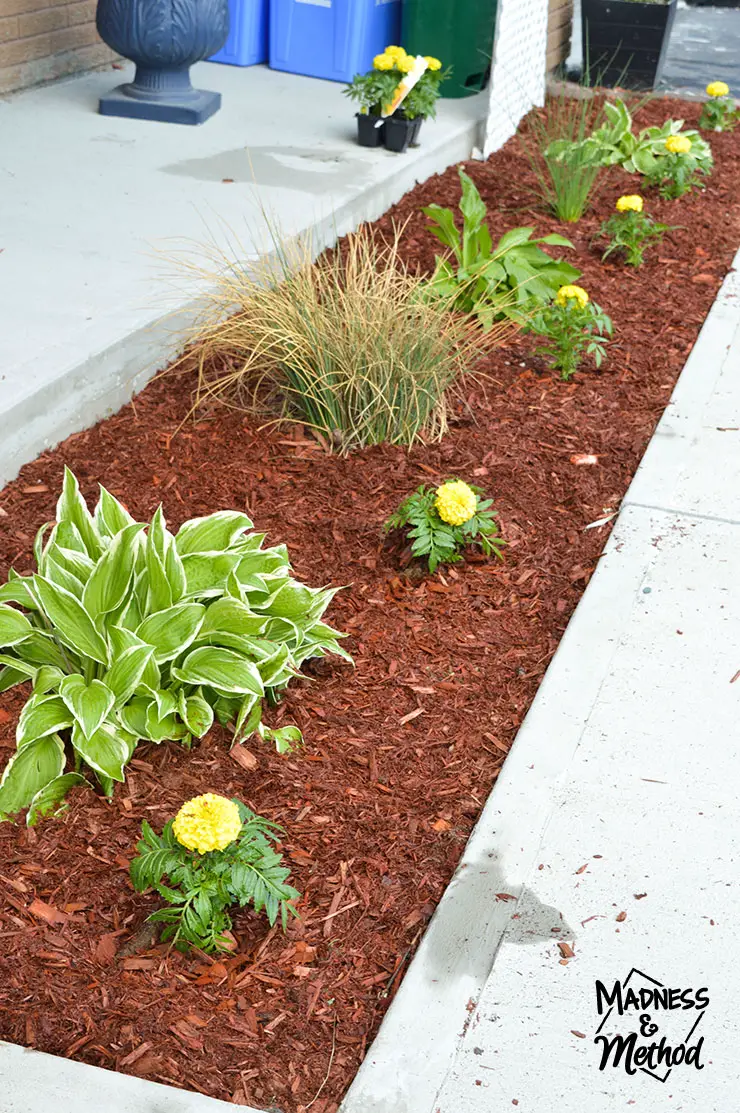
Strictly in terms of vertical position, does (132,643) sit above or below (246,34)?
A: below

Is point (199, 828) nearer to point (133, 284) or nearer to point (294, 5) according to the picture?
point (133, 284)

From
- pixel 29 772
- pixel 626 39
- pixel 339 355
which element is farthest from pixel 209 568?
pixel 626 39

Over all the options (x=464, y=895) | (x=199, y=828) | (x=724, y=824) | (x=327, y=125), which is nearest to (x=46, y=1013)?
(x=199, y=828)

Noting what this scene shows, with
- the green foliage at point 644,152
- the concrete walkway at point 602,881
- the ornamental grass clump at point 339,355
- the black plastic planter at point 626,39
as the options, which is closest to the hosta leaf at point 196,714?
the concrete walkway at point 602,881

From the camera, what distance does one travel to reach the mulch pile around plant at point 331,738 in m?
1.94

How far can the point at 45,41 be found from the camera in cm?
627

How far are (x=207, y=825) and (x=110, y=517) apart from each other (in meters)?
0.91

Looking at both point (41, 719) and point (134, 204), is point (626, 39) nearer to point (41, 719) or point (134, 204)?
point (134, 204)

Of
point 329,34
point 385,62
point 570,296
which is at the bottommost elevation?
point 570,296

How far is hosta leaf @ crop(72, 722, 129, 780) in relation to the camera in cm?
229

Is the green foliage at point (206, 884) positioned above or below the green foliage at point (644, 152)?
below

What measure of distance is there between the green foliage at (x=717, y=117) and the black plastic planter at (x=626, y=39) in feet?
2.72

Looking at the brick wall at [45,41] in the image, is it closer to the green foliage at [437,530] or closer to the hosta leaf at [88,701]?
the green foliage at [437,530]

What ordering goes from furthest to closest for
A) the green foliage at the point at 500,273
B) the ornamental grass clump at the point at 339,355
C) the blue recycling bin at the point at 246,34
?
the blue recycling bin at the point at 246,34, the green foliage at the point at 500,273, the ornamental grass clump at the point at 339,355
